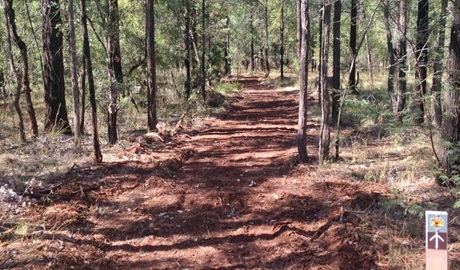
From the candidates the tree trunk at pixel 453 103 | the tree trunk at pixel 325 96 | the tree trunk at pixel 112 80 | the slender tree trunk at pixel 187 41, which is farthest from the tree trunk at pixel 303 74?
the slender tree trunk at pixel 187 41

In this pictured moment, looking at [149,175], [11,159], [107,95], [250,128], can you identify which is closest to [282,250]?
[149,175]

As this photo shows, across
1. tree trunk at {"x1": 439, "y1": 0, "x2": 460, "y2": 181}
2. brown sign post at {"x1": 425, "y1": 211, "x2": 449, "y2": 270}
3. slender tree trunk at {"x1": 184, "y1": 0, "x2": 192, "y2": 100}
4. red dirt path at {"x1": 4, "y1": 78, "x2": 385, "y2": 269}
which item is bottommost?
red dirt path at {"x1": 4, "y1": 78, "x2": 385, "y2": 269}

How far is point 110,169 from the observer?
815 centimetres

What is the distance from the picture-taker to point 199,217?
6.21 meters

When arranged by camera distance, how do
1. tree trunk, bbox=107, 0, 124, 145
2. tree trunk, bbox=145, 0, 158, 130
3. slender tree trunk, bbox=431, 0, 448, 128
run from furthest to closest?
tree trunk, bbox=145, 0, 158, 130 < tree trunk, bbox=107, 0, 124, 145 < slender tree trunk, bbox=431, 0, 448, 128

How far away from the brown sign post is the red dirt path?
139 centimetres

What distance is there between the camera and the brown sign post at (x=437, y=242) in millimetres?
3102

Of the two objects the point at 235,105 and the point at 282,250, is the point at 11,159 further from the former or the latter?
the point at 235,105

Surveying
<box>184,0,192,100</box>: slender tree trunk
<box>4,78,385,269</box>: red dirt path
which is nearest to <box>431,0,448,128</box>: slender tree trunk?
<box>4,78,385,269</box>: red dirt path

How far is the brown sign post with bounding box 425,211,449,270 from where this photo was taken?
10.2 ft

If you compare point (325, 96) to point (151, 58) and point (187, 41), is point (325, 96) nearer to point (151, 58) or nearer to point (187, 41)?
point (151, 58)

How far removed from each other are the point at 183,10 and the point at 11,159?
12819mm

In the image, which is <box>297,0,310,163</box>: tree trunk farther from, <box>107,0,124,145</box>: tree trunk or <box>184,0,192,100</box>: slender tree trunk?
<box>184,0,192,100</box>: slender tree trunk

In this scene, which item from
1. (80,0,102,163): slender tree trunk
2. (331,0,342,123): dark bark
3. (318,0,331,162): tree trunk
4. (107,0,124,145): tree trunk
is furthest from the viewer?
(331,0,342,123): dark bark
